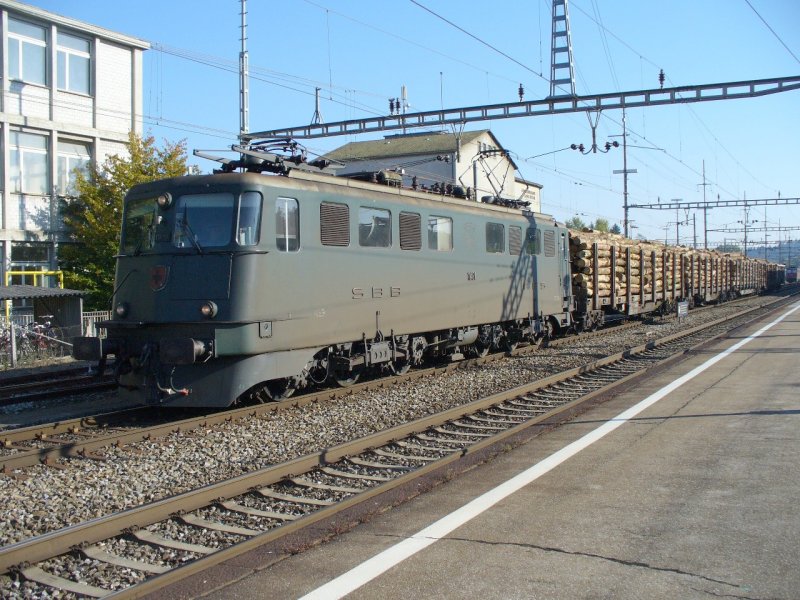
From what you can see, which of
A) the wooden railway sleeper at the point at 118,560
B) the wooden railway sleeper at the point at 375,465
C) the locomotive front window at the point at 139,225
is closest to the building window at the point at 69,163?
the locomotive front window at the point at 139,225

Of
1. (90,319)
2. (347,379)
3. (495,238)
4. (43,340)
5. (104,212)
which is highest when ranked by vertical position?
(104,212)

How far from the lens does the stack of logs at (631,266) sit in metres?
22.3

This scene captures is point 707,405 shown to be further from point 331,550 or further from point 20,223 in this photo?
point 20,223

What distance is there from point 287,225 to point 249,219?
626mm

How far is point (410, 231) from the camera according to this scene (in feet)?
42.4

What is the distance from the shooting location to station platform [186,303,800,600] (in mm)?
4434

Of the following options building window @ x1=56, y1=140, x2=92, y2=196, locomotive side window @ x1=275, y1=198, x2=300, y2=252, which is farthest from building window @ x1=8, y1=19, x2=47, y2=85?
locomotive side window @ x1=275, y1=198, x2=300, y2=252

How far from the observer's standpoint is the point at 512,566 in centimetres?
469

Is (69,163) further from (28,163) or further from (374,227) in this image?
(374,227)

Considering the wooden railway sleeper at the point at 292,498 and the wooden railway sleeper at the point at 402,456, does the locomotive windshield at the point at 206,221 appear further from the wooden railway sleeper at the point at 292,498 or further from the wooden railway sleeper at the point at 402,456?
the wooden railway sleeper at the point at 292,498

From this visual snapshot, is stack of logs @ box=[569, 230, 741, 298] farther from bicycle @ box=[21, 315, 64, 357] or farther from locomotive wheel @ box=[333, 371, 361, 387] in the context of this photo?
bicycle @ box=[21, 315, 64, 357]

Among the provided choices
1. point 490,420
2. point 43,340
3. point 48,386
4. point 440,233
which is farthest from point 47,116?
point 490,420

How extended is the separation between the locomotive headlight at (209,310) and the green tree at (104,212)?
15664 millimetres

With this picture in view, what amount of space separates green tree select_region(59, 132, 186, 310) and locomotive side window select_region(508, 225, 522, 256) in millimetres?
12701
